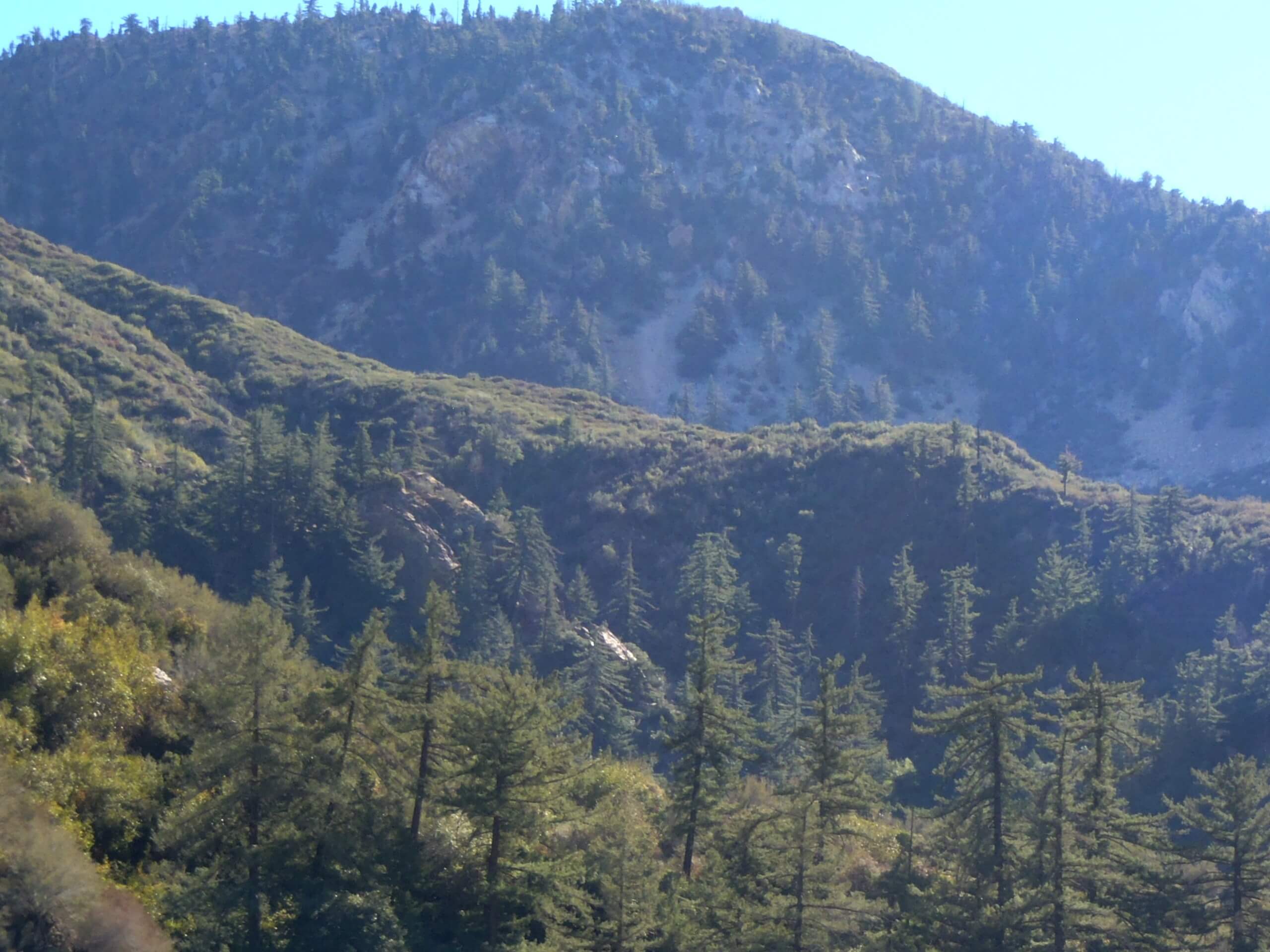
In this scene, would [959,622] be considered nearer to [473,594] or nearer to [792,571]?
[792,571]

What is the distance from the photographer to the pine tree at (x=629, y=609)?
201 ft

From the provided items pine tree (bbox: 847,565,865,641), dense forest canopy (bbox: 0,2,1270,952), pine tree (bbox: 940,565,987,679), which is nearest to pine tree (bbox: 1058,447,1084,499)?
dense forest canopy (bbox: 0,2,1270,952)

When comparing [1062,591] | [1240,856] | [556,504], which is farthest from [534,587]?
[1240,856]

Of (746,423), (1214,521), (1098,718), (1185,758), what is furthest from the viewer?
(746,423)

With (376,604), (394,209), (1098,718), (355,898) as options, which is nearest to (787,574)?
(376,604)

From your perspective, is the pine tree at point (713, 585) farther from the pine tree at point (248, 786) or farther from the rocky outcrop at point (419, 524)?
the pine tree at point (248, 786)

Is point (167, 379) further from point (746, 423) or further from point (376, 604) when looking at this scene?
point (746, 423)

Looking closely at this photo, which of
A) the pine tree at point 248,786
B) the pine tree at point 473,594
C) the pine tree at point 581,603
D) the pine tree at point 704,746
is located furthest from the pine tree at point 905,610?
the pine tree at point 248,786

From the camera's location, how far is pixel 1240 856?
24.6 meters

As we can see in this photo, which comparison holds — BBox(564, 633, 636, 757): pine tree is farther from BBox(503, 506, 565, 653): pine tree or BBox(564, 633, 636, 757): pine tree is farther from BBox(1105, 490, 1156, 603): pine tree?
BBox(1105, 490, 1156, 603): pine tree

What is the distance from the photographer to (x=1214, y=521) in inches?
2564

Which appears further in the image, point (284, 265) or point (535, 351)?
point (284, 265)

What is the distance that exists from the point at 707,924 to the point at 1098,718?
10.3m

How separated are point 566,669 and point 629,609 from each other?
1068 cm
